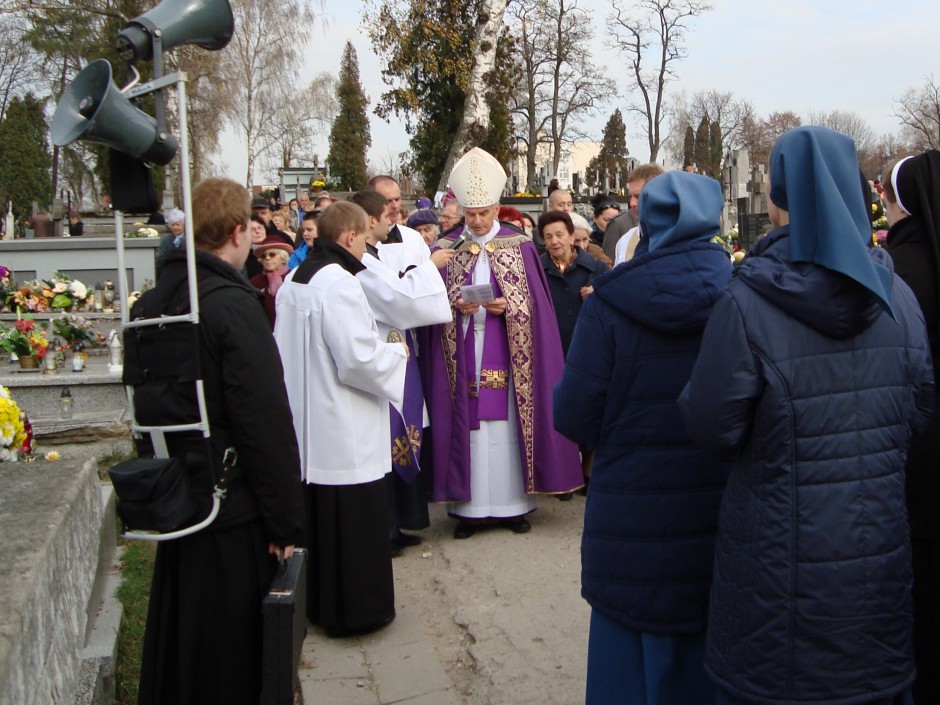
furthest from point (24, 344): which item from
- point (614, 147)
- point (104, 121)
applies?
point (614, 147)

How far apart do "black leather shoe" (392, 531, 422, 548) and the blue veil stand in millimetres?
3749

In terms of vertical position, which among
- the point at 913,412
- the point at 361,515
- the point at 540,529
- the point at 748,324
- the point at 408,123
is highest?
the point at 408,123

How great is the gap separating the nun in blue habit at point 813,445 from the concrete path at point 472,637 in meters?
1.66

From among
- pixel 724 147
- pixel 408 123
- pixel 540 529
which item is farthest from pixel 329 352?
pixel 724 147

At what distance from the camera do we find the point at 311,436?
4.29 metres

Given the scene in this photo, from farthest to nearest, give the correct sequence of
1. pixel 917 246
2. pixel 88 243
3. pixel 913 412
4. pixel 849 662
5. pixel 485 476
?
pixel 88 243
pixel 485 476
pixel 917 246
pixel 913 412
pixel 849 662

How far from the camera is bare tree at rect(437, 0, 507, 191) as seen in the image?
16.7m

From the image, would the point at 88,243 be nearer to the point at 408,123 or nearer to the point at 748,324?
the point at 748,324

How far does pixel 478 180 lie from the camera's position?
229 inches

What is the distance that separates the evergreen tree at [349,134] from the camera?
47.9m

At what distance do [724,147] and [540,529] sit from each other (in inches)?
2206

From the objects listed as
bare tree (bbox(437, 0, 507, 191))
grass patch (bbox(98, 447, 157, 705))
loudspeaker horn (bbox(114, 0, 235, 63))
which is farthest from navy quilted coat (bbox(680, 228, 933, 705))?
bare tree (bbox(437, 0, 507, 191))

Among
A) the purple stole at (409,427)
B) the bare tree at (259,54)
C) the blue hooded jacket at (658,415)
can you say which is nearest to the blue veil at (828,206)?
the blue hooded jacket at (658,415)

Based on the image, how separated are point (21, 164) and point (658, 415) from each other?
4094 centimetres
